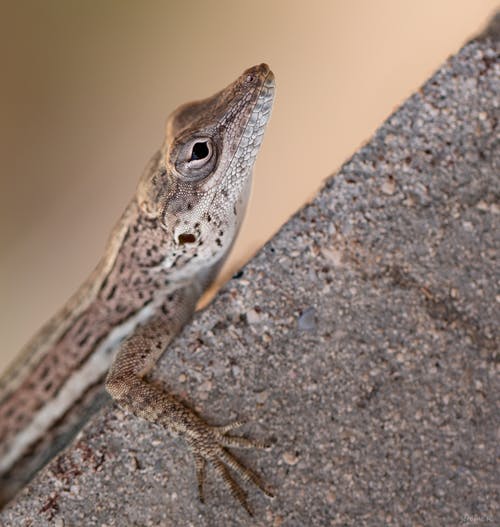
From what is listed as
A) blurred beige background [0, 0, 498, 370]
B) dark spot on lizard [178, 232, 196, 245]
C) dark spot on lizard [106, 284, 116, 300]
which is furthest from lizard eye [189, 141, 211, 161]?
blurred beige background [0, 0, 498, 370]

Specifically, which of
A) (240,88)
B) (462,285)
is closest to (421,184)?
(462,285)

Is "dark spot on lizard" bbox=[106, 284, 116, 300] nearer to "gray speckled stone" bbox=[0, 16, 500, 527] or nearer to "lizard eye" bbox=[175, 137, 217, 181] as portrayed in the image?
"gray speckled stone" bbox=[0, 16, 500, 527]

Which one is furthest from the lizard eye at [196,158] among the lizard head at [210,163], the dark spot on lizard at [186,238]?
the dark spot on lizard at [186,238]

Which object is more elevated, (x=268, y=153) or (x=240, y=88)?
(x=268, y=153)

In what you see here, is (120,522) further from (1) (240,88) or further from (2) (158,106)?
(2) (158,106)

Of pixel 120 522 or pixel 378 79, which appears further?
pixel 378 79

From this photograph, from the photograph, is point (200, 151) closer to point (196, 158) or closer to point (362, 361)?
point (196, 158)
